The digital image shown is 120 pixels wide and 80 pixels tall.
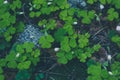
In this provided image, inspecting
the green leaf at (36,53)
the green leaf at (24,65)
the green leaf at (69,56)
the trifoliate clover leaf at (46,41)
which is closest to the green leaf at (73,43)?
the green leaf at (69,56)

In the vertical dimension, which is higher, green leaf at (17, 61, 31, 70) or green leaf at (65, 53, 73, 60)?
green leaf at (65, 53, 73, 60)

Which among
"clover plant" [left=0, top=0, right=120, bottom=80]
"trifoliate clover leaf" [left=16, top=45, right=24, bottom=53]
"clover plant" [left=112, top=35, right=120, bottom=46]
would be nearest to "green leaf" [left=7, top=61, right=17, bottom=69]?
"clover plant" [left=0, top=0, right=120, bottom=80]

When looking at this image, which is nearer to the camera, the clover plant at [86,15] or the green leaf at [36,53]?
the green leaf at [36,53]

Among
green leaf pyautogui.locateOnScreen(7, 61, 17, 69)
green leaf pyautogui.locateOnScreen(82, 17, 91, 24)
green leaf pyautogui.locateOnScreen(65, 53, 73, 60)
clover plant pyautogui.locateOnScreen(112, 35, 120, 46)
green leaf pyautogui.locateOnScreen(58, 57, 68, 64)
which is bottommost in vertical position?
green leaf pyautogui.locateOnScreen(7, 61, 17, 69)

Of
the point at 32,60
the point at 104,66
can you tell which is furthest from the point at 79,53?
the point at 32,60

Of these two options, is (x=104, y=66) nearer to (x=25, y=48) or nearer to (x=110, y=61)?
(x=110, y=61)

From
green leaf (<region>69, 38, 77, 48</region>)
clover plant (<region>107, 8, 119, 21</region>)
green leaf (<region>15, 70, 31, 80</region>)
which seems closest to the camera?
green leaf (<region>15, 70, 31, 80</region>)

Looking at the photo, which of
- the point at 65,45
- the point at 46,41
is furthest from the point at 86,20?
the point at 46,41

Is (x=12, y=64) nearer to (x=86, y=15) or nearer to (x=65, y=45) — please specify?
(x=65, y=45)

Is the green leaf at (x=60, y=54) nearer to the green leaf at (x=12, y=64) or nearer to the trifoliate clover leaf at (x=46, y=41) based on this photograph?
the trifoliate clover leaf at (x=46, y=41)

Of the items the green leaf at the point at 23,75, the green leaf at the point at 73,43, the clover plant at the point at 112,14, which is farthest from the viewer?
the clover plant at the point at 112,14

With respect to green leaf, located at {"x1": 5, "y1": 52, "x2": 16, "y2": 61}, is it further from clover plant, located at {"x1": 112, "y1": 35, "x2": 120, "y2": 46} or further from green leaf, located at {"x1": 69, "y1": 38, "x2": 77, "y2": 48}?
clover plant, located at {"x1": 112, "y1": 35, "x2": 120, "y2": 46}
